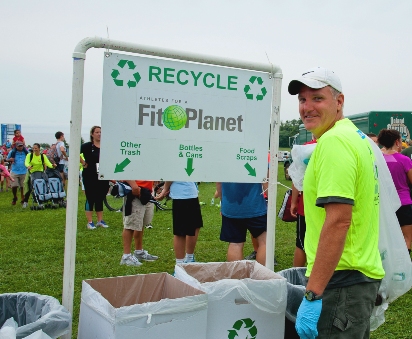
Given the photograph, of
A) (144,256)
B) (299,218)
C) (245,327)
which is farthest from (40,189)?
(245,327)

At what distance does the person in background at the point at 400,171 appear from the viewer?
6.14 meters

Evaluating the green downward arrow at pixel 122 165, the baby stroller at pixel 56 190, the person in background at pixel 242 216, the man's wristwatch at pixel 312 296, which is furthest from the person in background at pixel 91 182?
the man's wristwatch at pixel 312 296

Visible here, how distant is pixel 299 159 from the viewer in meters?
2.53

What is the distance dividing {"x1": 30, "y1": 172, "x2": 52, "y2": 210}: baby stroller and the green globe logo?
9991 millimetres

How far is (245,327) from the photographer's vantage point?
2.66m

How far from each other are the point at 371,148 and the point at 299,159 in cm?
39

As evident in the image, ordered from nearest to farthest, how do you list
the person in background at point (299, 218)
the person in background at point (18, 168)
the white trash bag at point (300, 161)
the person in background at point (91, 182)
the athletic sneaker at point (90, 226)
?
the white trash bag at point (300, 161), the person in background at point (299, 218), the person in background at point (91, 182), the athletic sneaker at point (90, 226), the person in background at point (18, 168)

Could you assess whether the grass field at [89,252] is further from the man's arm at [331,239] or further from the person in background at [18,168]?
the person in background at [18,168]

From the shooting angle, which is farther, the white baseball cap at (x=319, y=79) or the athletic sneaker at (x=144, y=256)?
the athletic sneaker at (x=144, y=256)

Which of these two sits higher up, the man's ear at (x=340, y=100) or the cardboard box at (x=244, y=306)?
the man's ear at (x=340, y=100)

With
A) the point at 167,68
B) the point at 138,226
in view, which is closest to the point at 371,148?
the point at 167,68

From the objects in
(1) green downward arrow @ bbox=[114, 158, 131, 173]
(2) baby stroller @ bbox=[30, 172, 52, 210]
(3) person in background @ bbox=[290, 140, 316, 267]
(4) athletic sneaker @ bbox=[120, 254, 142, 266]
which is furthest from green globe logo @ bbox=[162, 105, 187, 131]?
(2) baby stroller @ bbox=[30, 172, 52, 210]

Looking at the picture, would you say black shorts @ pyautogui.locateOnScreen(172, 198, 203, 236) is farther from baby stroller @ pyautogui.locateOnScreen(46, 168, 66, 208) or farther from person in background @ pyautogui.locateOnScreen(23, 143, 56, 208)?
person in background @ pyautogui.locateOnScreen(23, 143, 56, 208)

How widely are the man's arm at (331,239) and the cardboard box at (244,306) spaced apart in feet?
2.28
